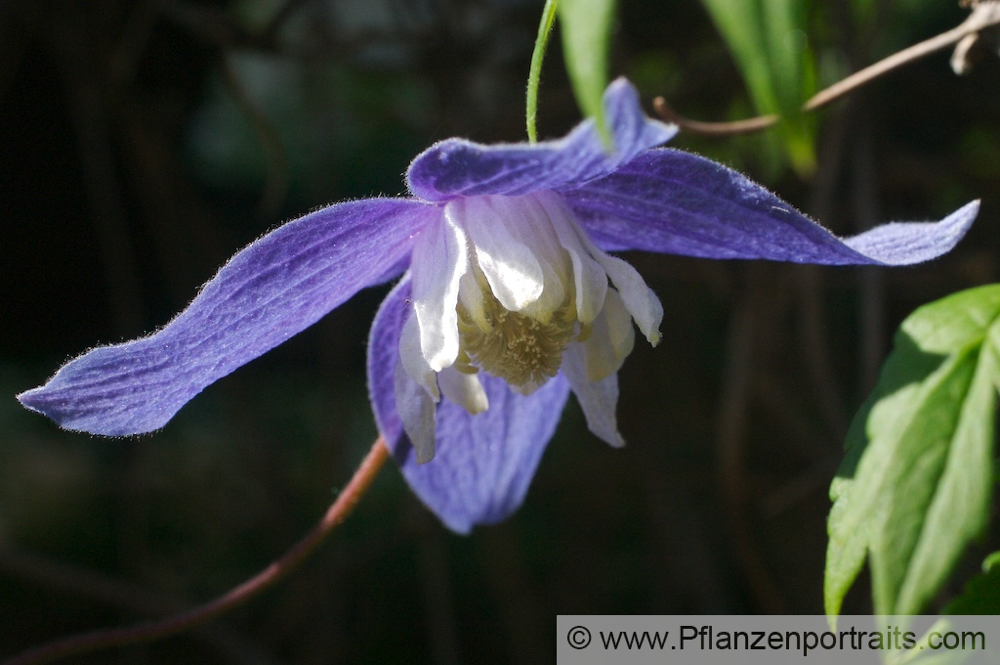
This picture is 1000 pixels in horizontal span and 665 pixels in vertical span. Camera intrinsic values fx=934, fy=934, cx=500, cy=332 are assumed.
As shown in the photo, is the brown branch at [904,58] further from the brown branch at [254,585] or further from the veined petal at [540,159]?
the brown branch at [254,585]

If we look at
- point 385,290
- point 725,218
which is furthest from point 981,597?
point 385,290

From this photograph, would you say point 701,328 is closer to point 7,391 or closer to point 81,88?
point 81,88

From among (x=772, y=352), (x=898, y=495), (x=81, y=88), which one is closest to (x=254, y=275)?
(x=898, y=495)

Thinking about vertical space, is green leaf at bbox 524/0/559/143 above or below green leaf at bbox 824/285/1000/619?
above

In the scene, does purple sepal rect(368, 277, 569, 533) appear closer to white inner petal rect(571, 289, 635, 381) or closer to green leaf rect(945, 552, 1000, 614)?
white inner petal rect(571, 289, 635, 381)

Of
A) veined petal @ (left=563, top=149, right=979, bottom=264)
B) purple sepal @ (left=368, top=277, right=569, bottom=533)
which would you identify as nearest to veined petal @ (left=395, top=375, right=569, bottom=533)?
purple sepal @ (left=368, top=277, right=569, bottom=533)

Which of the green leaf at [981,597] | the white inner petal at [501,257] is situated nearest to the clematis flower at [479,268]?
the white inner petal at [501,257]
